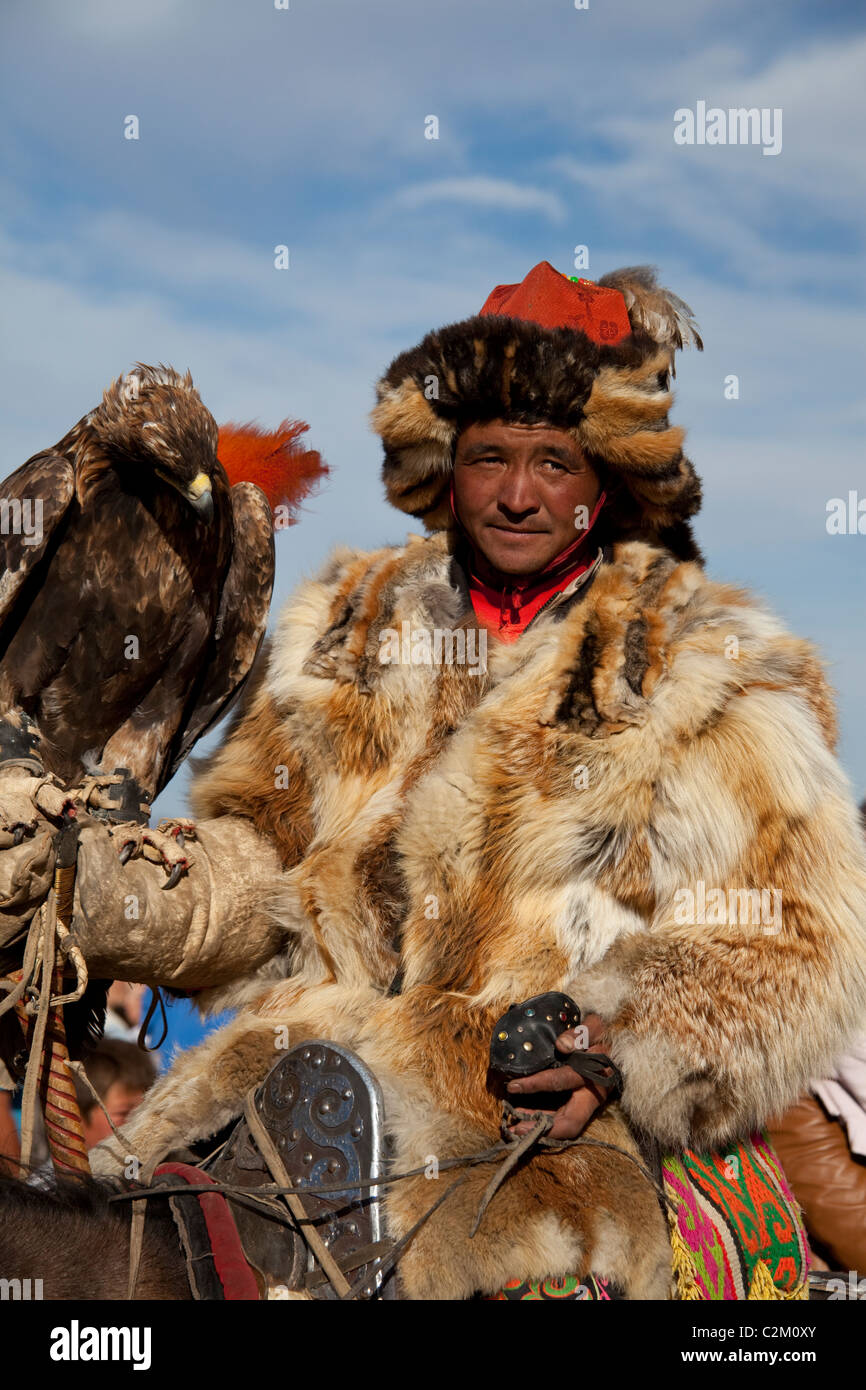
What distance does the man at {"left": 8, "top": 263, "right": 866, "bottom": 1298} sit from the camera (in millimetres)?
2082

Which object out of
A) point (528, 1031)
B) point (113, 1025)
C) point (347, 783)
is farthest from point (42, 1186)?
point (113, 1025)

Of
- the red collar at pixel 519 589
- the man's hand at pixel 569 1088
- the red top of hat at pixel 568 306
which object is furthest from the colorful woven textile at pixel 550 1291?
the red top of hat at pixel 568 306

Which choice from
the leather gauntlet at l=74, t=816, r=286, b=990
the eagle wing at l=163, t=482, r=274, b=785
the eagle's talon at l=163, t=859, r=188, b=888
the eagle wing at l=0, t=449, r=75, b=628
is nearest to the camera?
the leather gauntlet at l=74, t=816, r=286, b=990

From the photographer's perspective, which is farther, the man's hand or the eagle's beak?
the eagle's beak

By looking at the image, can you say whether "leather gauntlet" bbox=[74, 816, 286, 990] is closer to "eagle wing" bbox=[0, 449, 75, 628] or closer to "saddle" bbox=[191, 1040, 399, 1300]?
"saddle" bbox=[191, 1040, 399, 1300]

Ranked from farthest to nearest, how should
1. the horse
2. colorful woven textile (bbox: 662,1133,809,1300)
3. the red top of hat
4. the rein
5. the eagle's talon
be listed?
the red top of hat < the eagle's talon < colorful woven textile (bbox: 662,1133,809,1300) < the rein < the horse

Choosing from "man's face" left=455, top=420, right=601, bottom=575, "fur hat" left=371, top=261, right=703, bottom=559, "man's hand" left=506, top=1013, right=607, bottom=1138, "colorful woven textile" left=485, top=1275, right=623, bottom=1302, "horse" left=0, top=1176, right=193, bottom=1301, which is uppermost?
"fur hat" left=371, top=261, right=703, bottom=559

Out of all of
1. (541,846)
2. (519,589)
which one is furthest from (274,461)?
(541,846)

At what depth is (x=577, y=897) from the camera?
2.25 metres

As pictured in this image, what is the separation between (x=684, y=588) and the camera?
95.7 inches

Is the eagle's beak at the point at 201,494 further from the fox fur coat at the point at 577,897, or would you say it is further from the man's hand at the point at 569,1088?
the man's hand at the point at 569,1088

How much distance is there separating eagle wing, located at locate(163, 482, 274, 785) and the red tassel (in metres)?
0.06

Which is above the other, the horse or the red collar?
the red collar

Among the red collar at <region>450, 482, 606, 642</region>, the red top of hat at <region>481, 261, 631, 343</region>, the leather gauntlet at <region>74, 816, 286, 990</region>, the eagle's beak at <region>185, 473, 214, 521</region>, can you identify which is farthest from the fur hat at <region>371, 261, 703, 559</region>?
the eagle's beak at <region>185, 473, 214, 521</region>
